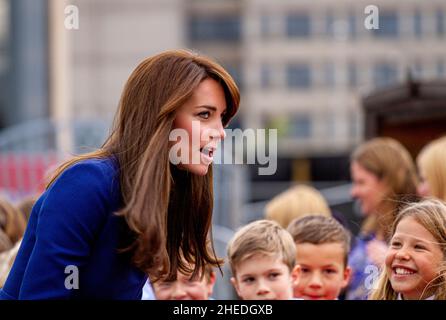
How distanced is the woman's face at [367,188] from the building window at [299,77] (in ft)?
164

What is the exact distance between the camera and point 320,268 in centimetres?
385

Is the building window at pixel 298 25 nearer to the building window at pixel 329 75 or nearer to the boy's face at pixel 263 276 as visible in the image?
the building window at pixel 329 75

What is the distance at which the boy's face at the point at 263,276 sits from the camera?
3449 mm

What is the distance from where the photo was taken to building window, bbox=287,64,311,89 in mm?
55344

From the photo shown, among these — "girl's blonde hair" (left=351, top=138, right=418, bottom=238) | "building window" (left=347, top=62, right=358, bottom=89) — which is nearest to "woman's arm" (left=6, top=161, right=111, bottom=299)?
"girl's blonde hair" (left=351, top=138, right=418, bottom=238)

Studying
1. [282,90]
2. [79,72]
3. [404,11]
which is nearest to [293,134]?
[282,90]

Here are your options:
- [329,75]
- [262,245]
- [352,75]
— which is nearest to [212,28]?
[329,75]

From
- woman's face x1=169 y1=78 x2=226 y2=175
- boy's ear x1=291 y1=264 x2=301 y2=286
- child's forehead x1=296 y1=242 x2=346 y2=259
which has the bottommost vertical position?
boy's ear x1=291 y1=264 x2=301 y2=286

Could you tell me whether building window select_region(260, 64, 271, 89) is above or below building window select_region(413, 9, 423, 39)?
below

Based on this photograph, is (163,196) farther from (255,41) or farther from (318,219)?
(255,41)

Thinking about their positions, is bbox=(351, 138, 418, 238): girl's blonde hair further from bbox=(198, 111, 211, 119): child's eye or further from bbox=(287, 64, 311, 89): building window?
bbox=(287, 64, 311, 89): building window

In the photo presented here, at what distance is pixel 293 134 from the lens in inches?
2199

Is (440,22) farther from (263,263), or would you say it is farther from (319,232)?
(263,263)

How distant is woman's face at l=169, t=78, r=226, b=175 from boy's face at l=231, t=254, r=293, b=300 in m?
0.96
